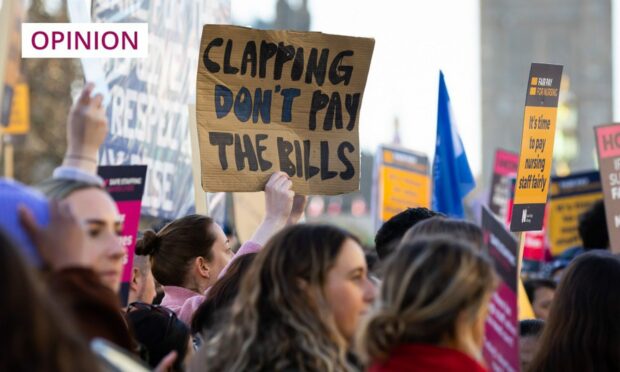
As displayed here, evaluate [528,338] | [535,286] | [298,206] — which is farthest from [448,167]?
[528,338]

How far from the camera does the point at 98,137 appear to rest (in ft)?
14.1

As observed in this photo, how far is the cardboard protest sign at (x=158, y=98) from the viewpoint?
7.49 meters

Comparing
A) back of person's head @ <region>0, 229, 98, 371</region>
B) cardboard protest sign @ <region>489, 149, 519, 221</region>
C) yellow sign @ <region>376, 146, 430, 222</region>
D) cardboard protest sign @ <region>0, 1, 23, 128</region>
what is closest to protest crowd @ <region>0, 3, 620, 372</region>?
back of person's head @ <region>0, 229, 98, 371</region>

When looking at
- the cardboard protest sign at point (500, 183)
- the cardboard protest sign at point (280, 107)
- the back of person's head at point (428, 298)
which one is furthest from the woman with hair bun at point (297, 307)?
the cardboard protest sign at point (500, 183)

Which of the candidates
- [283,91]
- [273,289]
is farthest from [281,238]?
[283,91]

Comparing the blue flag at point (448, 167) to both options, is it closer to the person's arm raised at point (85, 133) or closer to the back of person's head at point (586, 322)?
the back of person's head at point (586, 322)

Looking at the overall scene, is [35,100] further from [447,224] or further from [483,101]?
[483,101]

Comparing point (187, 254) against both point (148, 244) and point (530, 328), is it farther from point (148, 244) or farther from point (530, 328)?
point (530, 328)

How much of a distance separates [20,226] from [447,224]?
190 cm

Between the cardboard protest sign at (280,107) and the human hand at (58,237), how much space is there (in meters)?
2.64

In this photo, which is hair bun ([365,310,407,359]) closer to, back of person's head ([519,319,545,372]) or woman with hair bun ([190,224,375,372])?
woman with hair bun ([190,224,375,372])

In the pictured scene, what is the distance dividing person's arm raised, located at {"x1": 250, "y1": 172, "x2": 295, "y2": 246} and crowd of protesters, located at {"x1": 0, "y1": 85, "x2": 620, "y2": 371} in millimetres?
219

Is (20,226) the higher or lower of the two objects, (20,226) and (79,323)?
the higher

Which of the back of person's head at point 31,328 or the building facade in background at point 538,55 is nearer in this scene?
the back of person's head at point 31,328
